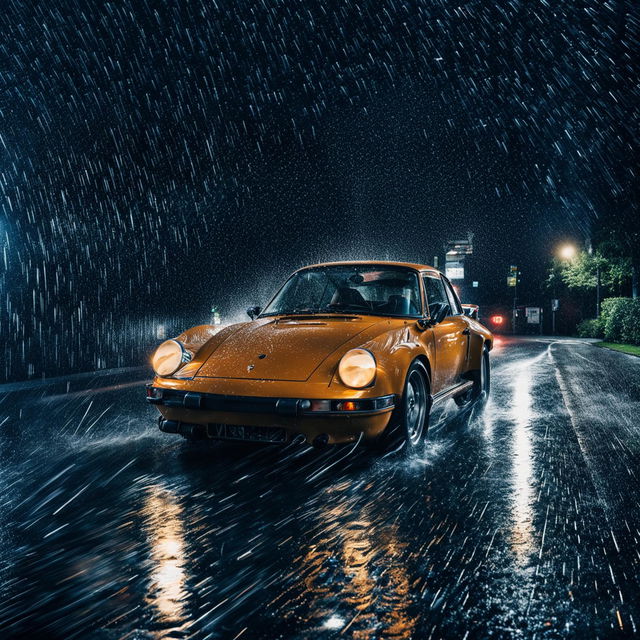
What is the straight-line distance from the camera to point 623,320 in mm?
28141

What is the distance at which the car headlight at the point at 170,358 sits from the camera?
5.26m

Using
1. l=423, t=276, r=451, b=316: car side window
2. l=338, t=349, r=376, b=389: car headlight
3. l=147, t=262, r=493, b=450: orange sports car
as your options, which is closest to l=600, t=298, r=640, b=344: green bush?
l=423, t=276, r=451, b=316: car side window

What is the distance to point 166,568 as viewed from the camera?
2896 millimetres

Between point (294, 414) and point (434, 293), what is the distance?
3257 mm

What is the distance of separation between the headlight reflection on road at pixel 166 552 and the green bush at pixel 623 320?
25.3 meters

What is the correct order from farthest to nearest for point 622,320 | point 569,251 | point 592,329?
1. point 592,329
2. point 569,251
3. point 622,320

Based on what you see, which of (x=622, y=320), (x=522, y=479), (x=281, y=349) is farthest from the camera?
(x=622, y=320)

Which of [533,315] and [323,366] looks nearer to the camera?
[323,366]

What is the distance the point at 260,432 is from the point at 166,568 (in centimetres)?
171

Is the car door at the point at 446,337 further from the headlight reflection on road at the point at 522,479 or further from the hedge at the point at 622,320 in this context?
the hedge at the point at 622,320

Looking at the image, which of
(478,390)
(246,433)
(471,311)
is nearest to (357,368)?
(246,433)

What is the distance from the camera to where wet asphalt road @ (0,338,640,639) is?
2.42 metres

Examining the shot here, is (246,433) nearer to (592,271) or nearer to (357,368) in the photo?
(357,368)

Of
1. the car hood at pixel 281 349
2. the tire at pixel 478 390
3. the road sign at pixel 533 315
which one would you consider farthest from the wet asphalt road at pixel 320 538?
the road sign at pixel 533 315
